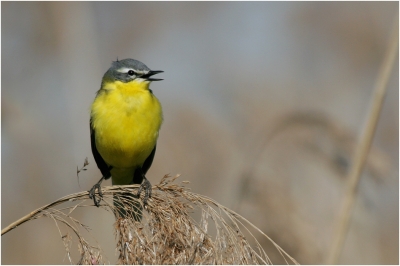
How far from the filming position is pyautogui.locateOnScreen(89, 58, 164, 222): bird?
4.04 metres

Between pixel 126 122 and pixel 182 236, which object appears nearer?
pixel 182 236

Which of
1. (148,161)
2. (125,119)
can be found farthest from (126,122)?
(148,161)

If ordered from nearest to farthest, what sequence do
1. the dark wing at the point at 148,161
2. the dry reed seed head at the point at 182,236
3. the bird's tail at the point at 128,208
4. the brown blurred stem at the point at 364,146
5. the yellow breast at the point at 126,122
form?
the dry reed seed head at the point at 182,236
the bird's tail at the point at 128,208
the brown blurred stem at the point at 364,146
the yellow breast at the point at 126,122
the dark wing at the point at 148,161

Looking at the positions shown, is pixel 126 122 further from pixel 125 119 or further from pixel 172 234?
pixel 172 234

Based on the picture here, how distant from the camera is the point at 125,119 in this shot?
4039 millimetres

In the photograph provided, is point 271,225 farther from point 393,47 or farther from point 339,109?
point 339,109

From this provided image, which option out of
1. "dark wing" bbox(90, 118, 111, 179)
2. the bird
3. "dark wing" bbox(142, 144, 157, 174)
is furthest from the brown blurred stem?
"dark wing" bbox(90, 118, 111, 179)

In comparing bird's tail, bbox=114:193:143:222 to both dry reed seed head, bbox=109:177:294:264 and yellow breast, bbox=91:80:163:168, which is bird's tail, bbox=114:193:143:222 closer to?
dry reed seed head, bbox=109:177:294:264

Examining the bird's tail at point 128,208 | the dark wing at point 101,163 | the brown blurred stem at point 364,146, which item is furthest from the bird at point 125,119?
the brown blurred stem at point 364,146

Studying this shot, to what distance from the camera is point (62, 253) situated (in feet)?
15.2

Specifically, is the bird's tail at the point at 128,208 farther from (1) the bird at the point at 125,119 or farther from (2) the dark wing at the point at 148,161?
(2) the dark wing at the point at 148,161

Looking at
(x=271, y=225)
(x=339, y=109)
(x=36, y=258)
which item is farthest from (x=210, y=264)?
(x=339, y=109)

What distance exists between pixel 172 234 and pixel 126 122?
1.74 meters

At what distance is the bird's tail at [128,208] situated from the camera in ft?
8.34
